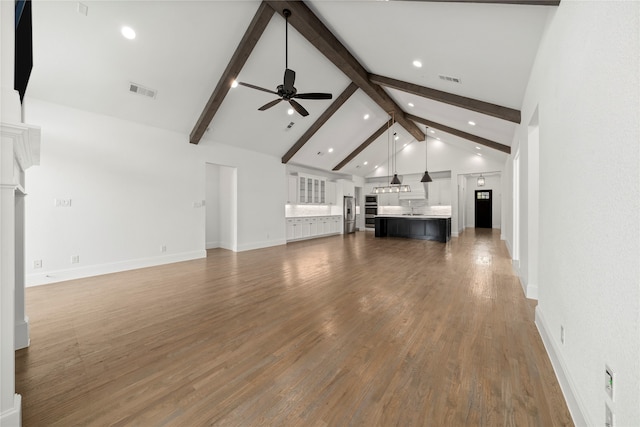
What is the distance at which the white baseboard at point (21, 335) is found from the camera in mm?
2303

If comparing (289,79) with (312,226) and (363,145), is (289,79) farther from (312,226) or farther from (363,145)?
(312,226)

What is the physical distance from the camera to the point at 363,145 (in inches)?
398

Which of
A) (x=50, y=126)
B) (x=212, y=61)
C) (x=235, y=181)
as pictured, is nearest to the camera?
(x=50, y=126)

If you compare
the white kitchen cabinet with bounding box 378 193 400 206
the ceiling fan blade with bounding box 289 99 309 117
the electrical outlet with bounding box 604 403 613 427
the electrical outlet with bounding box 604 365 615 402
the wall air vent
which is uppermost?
the wall air vent

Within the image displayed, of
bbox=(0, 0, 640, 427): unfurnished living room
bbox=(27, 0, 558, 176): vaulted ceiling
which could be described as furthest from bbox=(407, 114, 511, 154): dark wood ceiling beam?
bbox=(27, 0, 558, 176): vaulted ceiling

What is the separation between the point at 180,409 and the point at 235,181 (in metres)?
6.28

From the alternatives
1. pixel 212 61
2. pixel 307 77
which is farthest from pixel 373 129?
pixel 212 61

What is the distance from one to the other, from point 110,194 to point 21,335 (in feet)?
10.6

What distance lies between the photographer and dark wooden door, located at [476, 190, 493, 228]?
1356 centimetres

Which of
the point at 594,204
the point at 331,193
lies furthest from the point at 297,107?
A: the point at 331,193

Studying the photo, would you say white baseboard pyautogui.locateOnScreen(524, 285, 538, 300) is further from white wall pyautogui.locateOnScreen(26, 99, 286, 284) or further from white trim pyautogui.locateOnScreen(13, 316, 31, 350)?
white wall pyautogui.locateOnScreen(26, 99, 286, 284)

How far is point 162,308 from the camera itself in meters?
3.20

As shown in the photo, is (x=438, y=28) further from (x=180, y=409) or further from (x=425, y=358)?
(x=180, y=409)

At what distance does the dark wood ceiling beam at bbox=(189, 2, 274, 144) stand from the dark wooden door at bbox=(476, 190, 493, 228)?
45.1 ft
